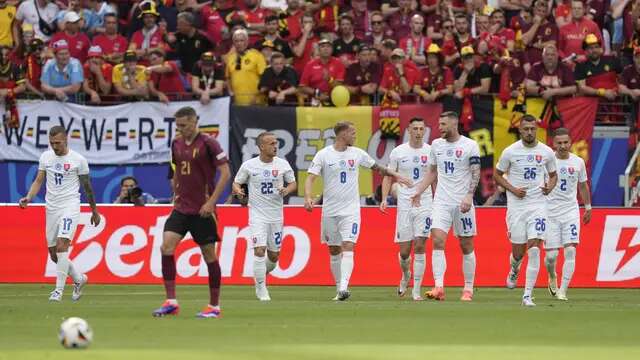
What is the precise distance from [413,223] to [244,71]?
27.7 feet

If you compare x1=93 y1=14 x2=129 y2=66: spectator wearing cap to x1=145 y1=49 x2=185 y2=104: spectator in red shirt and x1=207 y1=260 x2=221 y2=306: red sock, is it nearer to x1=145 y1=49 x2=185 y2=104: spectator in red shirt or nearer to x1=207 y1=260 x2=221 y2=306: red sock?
x1=145 y1=49 x2=185 y2=104: spectator in red shirt

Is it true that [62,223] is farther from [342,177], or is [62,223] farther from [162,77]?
[162,77]

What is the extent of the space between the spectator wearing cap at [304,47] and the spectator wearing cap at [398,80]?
1.96 m

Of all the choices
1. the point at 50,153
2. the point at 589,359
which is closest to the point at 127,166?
the point at 50,153

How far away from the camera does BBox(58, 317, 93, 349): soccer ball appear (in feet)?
45.2

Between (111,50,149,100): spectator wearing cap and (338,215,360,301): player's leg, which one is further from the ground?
(111,50,149,100): spectator wearing cap

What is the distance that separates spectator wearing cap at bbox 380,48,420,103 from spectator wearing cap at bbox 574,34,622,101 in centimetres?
319

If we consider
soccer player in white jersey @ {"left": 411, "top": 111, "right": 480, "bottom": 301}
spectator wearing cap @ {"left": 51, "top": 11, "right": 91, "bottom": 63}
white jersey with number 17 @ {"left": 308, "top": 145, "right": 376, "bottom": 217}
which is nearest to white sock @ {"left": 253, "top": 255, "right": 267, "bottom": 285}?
white jersey with number 17 @ {"left": 308, "top": 145, "right": 376, "bottom": 217}

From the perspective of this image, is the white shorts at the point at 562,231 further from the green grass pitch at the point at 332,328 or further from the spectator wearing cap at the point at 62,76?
the spectator wearing cap at the point at 62,76

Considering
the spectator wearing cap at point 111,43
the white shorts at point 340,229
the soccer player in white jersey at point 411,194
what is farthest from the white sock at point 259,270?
the spectator wearing cap at point 111,43

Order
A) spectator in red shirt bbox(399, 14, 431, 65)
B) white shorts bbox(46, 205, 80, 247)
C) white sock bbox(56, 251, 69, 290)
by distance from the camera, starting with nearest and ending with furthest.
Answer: white sock bbox(56, 251, 69, 290), white shorts bbox(46, 205, 80, 247), spectator in red shirt bbox(399, 14, 431, 65)

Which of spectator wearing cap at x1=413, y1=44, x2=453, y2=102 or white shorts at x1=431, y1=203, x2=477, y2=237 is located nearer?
white shorts at x1=431, y1=203, x2=477, y2=237

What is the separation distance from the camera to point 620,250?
87.5 ft

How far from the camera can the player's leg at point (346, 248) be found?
21672 mm
